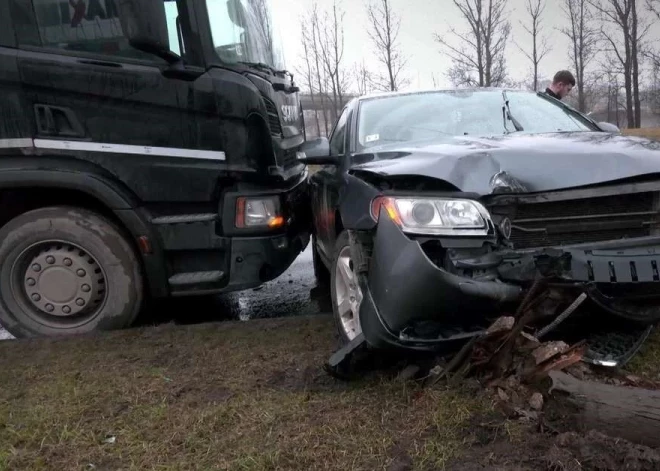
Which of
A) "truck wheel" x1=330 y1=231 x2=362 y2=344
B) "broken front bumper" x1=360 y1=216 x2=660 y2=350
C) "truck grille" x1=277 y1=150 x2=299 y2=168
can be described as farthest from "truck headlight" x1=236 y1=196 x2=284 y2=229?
"broken front bumper" x1=360 y1=216 x2=660 y2=350

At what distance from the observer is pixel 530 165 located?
2.81 metres

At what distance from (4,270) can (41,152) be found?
90cm

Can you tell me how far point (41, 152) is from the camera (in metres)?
3.94

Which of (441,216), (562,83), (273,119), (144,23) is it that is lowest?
(441,216)

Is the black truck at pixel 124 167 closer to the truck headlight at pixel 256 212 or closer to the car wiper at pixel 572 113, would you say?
the truck headlight at pixel 256 212

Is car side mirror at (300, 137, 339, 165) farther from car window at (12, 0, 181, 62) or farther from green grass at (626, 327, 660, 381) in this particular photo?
green grass at (626, 327, 660, 381)

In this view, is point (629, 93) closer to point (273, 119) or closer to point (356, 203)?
point (273, 119)

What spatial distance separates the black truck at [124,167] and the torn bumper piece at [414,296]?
1619mm

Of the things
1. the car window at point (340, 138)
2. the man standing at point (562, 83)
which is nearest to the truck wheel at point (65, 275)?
the car window at point (340, 138)

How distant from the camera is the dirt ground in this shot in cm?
231

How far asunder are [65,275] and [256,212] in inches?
55.7

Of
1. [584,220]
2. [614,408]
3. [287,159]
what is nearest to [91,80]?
[287,159]

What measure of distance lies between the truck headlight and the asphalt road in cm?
106

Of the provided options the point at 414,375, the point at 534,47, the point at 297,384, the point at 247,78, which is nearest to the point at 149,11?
the point at 247,78
